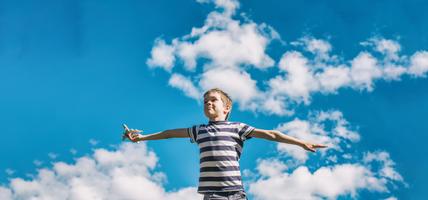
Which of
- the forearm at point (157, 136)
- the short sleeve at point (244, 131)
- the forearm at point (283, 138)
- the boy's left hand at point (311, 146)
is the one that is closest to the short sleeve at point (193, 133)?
→ the forearm at point (157, 136)

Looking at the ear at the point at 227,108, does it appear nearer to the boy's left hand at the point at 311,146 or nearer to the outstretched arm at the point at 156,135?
the outstretched arm at the point at 156,135

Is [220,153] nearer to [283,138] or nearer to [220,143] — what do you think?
[220,143]

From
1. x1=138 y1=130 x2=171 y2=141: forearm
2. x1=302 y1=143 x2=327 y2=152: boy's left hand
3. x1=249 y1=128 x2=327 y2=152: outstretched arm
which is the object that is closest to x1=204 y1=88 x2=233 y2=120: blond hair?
x1=249 y1=128 x2=327 y2=152: outstretched arm

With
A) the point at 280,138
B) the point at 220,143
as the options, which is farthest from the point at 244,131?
the point at 280,138

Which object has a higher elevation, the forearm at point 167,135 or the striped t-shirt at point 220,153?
the forearm at point 167,135

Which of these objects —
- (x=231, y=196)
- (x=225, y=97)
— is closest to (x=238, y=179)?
(x=231, y=196)

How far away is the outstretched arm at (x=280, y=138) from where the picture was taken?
25.4 feet

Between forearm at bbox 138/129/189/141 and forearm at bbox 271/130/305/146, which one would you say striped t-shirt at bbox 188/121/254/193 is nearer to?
forearm at bbox 138/129/189/141

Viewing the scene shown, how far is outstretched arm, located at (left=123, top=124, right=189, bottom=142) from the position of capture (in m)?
8.58

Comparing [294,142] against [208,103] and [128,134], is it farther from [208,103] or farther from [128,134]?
[128,134]

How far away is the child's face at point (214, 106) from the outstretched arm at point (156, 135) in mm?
518

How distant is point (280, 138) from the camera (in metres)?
8.00

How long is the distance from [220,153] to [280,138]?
955mm

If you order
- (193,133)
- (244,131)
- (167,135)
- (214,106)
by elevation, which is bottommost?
(244,131)
